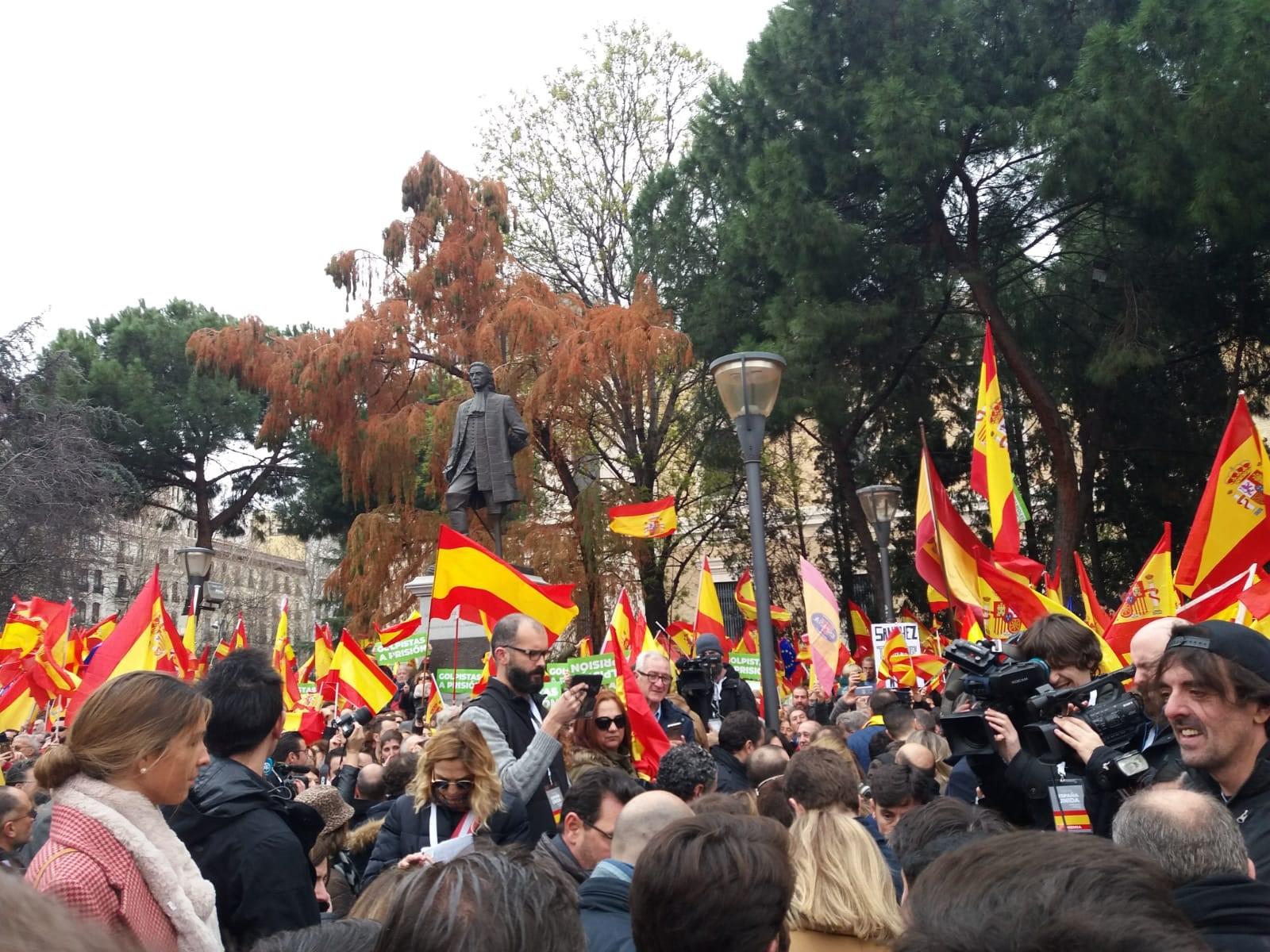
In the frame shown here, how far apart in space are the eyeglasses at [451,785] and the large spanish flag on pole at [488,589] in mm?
3444

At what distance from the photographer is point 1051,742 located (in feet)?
11.4

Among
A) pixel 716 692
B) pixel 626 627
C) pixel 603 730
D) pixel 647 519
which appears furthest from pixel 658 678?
pixel 647 519

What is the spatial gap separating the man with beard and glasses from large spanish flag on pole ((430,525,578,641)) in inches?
101

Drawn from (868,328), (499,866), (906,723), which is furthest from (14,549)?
(499,866)

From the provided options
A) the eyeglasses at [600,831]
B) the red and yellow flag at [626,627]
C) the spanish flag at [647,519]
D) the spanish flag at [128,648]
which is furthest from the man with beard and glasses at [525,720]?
the spanish flag at [647,519]

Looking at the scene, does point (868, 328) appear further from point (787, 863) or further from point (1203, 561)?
point (787, 863)

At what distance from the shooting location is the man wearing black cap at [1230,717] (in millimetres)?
2828

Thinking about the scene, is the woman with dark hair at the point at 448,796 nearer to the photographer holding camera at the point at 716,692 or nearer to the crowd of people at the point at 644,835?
the crowd of people at the point at 644,835

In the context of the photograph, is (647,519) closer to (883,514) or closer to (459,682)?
(883,514)

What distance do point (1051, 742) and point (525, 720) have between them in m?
2.07

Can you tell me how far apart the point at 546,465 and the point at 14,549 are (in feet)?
38.1

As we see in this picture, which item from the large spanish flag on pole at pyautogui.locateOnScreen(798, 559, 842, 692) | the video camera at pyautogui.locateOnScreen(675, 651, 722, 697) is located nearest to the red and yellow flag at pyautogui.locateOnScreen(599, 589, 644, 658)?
the video camera at pyautogui.locateOnScreen(675, 651, 722, 697)

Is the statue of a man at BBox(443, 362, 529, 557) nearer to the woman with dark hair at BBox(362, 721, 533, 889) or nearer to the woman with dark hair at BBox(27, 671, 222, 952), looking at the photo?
the woman with dark hair at BBox(362, 721, 533, 889)

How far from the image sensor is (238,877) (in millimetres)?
2928
